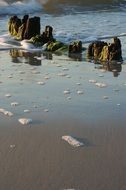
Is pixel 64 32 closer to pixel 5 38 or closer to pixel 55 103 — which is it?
pixel 5 38

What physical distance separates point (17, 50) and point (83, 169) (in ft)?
22.3

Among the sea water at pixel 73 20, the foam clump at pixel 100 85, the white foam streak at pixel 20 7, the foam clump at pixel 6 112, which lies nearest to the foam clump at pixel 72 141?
the foam clump at pixel 6 112

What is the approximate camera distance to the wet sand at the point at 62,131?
372cm

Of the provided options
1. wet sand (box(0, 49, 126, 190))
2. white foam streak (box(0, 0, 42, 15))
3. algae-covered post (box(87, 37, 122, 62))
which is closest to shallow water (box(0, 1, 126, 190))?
wet sand (box(0, 49, 126, 190))

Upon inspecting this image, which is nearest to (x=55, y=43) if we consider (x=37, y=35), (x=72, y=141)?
(x=37, y=35)

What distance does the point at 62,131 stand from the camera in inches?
189

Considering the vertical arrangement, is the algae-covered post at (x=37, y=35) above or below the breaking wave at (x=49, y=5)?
below

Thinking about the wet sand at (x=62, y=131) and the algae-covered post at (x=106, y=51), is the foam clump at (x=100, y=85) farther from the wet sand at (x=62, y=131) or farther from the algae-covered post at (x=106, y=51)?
the algae-covered post at (x=106, y=51)

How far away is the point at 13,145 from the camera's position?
4.39 metres

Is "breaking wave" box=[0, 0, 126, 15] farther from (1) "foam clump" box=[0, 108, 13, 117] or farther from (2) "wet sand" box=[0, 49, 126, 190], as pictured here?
(1) "foam clump" box=[0, 108, 13, 117]

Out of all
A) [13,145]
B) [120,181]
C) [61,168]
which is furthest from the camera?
[13,145]

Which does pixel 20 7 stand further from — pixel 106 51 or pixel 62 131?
pixel 62 131

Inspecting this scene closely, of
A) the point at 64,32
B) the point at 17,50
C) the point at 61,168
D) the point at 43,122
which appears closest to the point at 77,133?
the point at 43,122

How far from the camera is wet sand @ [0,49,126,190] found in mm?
3723
